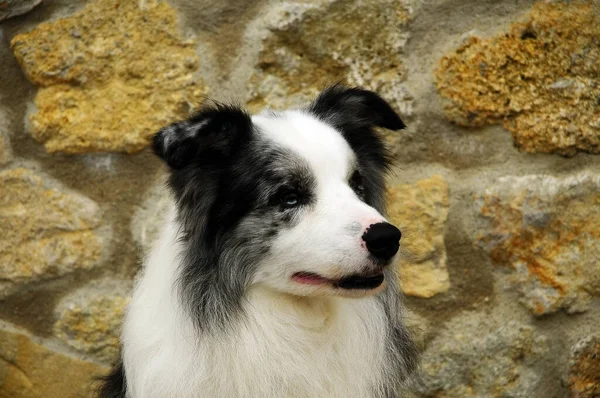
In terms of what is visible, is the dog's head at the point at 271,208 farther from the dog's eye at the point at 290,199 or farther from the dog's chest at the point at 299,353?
the dog's chest at the point at 299,353

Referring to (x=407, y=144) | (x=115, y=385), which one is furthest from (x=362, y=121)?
(x=115, y=385)

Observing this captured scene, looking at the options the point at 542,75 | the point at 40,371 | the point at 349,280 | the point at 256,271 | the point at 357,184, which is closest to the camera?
the point at 349,280

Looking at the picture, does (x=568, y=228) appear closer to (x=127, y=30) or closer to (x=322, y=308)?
(x=322, y=308)

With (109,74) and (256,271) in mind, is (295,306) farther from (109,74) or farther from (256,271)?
(109,74)

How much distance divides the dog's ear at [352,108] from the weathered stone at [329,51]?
0.48 m

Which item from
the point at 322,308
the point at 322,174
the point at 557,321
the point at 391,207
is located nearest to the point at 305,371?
the point at 322,308

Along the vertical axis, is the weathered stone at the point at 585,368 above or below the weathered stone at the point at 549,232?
below

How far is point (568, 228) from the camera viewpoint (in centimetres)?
306

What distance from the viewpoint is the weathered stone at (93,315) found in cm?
330

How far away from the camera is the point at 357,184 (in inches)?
98.7

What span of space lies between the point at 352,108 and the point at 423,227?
2.44ft

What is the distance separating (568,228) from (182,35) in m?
1.80

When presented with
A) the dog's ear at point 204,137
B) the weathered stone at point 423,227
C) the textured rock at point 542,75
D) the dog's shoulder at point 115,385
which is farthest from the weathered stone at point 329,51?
the dog's shoulder at point 115,385

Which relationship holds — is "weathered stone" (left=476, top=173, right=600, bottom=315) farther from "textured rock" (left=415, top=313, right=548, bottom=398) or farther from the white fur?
the white fur
